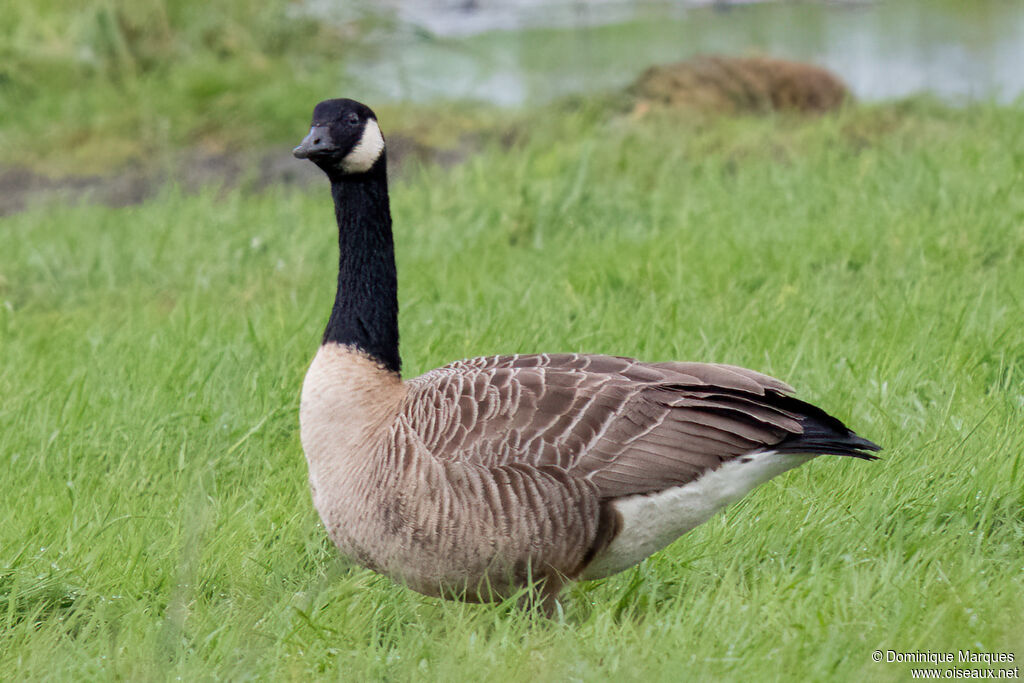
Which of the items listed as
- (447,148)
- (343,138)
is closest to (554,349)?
(343,138)

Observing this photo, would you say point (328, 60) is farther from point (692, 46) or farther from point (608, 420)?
point (608, 420)

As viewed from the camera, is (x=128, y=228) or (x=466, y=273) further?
(x=128, y=228)

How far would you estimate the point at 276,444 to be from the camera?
5.05m

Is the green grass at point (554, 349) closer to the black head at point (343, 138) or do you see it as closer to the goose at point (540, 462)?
the goose at point (540, 462)

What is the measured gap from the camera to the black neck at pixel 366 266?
435 cm

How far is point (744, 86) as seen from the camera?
12422 millimetres

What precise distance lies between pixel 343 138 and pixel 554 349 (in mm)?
1990

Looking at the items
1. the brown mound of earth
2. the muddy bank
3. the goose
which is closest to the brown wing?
the goose

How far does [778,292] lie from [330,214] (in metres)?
4.25

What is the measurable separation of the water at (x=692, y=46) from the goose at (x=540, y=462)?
355 inches

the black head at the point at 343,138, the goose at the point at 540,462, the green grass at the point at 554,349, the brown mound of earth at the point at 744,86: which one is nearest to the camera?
the green grass at the point at 554,349

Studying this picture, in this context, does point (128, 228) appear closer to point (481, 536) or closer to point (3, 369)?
point (3, 369)

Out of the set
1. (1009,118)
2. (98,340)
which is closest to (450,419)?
(98,340)

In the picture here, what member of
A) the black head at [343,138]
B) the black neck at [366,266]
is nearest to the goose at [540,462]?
the black neck at [366,266]
